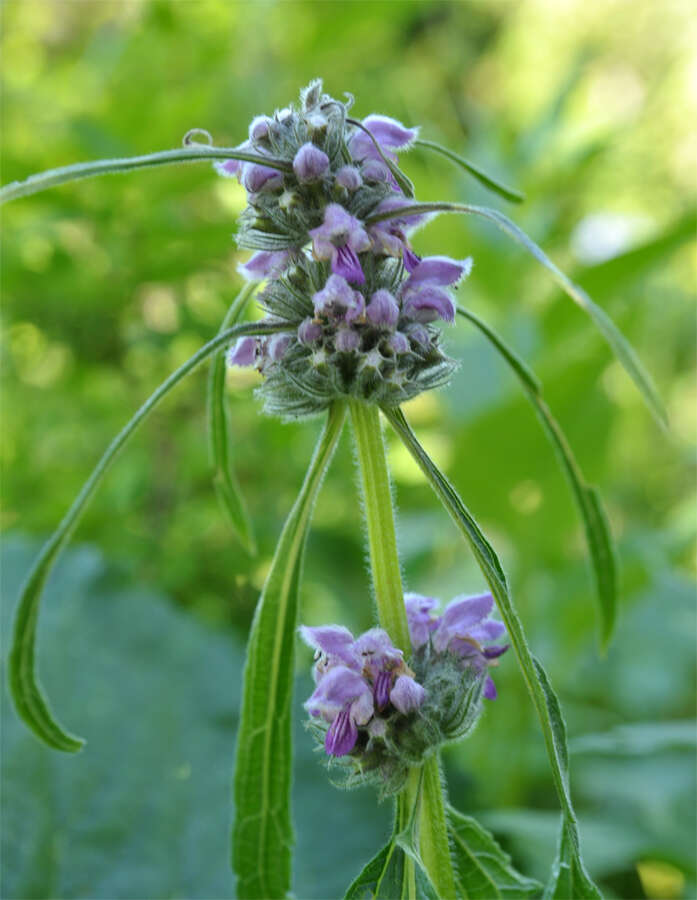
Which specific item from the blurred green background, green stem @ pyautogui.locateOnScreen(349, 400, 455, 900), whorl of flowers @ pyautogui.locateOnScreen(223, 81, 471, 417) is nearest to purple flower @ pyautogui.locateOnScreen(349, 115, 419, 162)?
whorl of flowers @ pyautogui.locateOnScreen(223, 81, 471, 417)

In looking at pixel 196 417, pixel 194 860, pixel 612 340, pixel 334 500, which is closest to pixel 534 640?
pixel 334 500

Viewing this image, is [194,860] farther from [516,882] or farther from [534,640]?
[534,640]

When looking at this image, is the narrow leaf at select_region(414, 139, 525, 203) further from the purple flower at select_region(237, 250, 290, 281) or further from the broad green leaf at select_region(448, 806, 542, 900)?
the broad green leaf at select_region(448, 806, 542, 900)

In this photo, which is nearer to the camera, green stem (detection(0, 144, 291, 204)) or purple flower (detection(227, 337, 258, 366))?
green stem (detection(0, 144, 291, 204))

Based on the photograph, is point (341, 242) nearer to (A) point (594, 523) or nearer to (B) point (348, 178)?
(B) point (348, 178)

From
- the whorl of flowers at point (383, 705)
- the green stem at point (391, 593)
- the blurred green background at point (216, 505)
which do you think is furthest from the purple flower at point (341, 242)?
the blurred green background at point (216, 505)

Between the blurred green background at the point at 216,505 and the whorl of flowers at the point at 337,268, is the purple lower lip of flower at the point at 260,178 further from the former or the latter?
the blurred green background at the point at 216,505

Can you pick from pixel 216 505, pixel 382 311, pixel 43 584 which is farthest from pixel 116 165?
pixel 216 505
